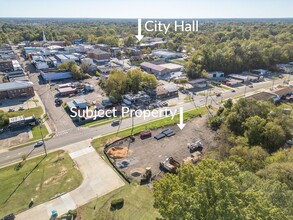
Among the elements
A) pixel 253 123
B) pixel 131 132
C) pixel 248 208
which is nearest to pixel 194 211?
pixel 248 208

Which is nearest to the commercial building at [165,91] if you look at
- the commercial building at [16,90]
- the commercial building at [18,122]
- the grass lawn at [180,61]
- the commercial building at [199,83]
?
the commercial building at [199,83]

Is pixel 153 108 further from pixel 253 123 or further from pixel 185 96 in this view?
pixel 253 123

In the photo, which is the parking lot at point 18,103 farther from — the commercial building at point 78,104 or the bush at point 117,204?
the bush at point 117,204

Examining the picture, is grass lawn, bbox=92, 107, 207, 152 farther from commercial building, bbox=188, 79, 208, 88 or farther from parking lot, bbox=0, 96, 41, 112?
parking lot, bbox=0, 96, 41, 112

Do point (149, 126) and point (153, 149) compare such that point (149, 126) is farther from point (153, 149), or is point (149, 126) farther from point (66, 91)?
point (66, 91)

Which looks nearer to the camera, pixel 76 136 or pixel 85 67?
pixel 76 136

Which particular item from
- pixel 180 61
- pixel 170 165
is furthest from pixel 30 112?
pixel 180 61
